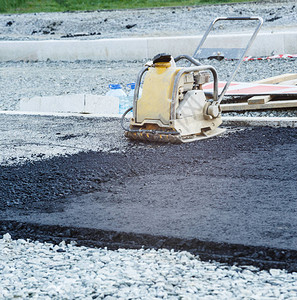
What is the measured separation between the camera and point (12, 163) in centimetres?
613

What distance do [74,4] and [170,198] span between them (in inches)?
861

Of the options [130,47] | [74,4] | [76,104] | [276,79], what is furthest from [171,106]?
[74,4]

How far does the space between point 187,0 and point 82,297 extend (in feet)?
72.9

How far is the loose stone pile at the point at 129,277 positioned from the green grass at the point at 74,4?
798 inches

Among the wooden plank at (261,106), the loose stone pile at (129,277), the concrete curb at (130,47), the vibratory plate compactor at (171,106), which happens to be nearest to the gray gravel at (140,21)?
the concrete curb at (130,47)

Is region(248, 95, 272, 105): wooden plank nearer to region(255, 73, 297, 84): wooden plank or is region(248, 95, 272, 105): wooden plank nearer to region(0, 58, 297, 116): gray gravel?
region(255, 73, 297, 84): wooden plank

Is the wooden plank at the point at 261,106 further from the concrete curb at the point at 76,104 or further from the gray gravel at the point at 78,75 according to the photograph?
the gray gravel at the point at 78,75

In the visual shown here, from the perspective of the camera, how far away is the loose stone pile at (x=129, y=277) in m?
3.32

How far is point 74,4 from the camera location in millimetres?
25328

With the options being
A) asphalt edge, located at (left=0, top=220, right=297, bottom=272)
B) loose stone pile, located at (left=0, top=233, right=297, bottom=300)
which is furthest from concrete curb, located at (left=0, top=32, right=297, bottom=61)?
loose stone pile, located at (left=0, top=233, right=297, bottom=300)

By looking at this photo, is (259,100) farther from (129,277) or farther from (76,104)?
(129,277)

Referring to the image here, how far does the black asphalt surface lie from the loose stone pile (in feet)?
0.48

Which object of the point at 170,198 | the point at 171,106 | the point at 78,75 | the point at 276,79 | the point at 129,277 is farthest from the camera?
the point at 78,75

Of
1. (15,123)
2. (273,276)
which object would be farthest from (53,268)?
(15,123)
